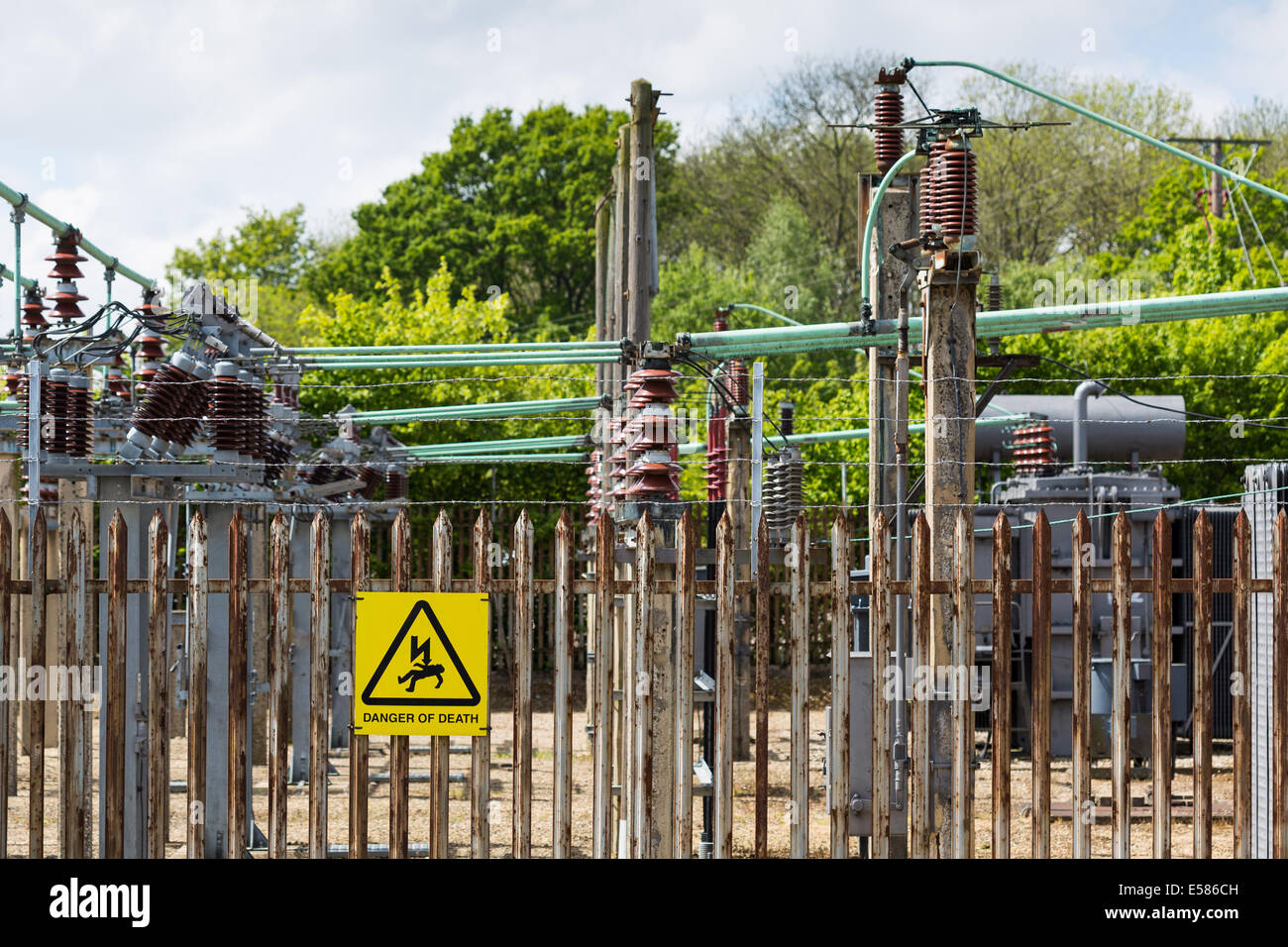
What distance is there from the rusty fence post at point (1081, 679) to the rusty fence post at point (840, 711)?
1037mm

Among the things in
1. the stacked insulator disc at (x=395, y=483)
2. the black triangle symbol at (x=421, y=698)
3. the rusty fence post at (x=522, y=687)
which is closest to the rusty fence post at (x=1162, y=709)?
the rusty fence post at (x=522, y=687)

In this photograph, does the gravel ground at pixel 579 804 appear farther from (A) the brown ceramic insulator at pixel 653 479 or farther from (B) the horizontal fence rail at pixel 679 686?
(A) the brown ceramic insulator at pixel 653 479

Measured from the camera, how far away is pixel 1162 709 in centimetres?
677

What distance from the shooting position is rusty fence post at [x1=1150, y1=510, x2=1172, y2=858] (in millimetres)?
6664

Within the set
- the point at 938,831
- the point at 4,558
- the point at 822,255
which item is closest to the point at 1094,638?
the point at 938,831

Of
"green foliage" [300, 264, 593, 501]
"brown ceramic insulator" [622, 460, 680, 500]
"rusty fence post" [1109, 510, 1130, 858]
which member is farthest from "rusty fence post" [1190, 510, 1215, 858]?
"green foliage" [300, 264, 593, 501]

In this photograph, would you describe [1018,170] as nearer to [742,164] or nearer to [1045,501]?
[742,164]

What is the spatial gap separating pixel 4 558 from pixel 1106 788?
10037 millimetres

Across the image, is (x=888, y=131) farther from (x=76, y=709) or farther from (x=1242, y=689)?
(x=76, y=709)

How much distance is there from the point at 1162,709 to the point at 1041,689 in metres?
0.62

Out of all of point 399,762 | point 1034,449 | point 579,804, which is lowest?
point 579,804

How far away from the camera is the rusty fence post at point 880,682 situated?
6.61 metres

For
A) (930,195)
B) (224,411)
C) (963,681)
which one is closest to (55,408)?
(224,411)

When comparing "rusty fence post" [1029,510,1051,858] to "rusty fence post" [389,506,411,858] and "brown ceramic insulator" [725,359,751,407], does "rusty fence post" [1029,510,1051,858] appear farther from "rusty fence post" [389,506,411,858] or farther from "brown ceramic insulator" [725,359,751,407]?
"brown ceramic insulator" [725,359,751,407]
